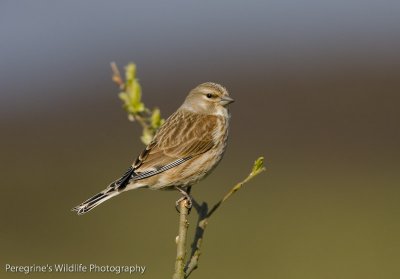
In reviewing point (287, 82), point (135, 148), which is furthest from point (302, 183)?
point (287, 82)

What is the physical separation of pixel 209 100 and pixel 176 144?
65cm

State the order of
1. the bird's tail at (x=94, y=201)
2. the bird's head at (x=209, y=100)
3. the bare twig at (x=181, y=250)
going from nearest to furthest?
the bare twig at (x=181, y=250)
the bird's tail at (x=94, y=201)
the bird's head at (x=209, y=100)

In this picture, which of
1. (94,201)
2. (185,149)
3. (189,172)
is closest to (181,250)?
(94,201)

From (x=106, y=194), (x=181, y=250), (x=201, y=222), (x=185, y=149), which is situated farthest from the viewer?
(x=185, y=149)

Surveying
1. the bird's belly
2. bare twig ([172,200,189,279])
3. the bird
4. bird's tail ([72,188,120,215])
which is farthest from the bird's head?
bare twig ([172,200,189,279])

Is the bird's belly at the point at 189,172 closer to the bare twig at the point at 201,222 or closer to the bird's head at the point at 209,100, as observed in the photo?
the bird's head at the point at 209,100

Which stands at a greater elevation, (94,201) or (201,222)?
(94,201)

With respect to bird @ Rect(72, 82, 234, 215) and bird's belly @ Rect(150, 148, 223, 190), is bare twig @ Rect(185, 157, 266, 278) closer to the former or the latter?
bird @ Rect(72, 82, 234, 215)

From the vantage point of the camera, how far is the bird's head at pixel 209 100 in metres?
6.59

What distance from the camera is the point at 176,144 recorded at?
6.13m

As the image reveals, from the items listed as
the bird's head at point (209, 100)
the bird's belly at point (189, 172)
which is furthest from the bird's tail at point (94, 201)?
the bird's head at point (209, 100)

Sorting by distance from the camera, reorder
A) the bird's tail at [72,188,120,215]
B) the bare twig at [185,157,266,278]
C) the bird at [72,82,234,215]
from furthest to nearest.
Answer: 1. the bird at [72,82,234,215]
2. the bird's tail at [72,188,120,215]
3. the bare twig at [185,157,266,278]

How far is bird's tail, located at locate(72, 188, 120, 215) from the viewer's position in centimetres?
507

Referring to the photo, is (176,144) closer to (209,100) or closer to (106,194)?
(209,100)
